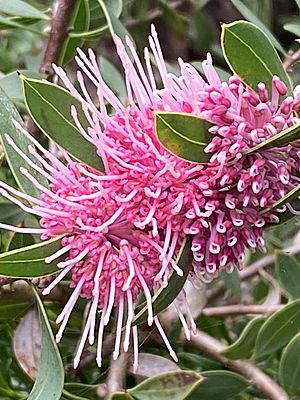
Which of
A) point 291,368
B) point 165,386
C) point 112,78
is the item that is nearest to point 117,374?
point 165,386

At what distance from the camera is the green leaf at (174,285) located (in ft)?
2.15

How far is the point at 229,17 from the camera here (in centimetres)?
240

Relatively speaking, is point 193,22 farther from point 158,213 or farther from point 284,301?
point 158,213

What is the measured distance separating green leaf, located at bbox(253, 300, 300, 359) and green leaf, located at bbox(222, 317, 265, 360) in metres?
0.01

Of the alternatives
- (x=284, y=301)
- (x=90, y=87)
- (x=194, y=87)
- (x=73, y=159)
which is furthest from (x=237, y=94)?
(x=90, y=87)

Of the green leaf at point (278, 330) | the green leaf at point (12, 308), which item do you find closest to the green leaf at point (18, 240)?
the green leaf at point (12, 308)

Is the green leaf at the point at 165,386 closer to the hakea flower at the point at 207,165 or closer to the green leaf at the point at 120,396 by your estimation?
the green leaf at the point at 120,396

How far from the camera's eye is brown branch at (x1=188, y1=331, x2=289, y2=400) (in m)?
0.92

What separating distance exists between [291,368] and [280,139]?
1.22 feet

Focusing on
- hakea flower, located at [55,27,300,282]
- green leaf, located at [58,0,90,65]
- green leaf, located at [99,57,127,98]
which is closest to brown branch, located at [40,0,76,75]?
green leaf, located at [58,0,90,65]

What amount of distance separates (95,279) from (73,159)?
0.12m

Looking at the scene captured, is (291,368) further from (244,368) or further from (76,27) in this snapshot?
(76,27)

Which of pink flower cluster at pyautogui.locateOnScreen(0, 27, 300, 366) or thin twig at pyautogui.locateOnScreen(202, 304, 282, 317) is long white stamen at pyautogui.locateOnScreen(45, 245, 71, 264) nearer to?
pink flower cluster at pyautogui.locateOnScreen(0, 27, 300, 366)

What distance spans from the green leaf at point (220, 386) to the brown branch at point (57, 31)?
1.39 feet
